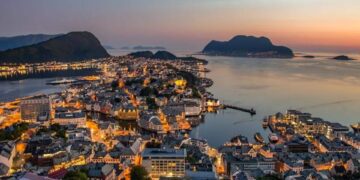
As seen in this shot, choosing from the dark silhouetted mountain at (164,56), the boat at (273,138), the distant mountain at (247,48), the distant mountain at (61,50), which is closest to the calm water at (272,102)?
the boat at (273,138)

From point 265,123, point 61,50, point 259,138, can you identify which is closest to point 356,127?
point 265,123

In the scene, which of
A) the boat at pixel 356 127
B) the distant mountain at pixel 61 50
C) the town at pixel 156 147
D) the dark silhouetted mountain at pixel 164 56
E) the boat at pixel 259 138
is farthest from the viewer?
the dark silhouetted mountain at pixel 164 56

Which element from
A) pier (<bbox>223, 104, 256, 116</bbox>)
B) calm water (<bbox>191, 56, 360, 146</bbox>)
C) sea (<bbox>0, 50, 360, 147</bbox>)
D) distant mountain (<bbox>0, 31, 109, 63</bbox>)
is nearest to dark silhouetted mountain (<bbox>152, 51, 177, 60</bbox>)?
distant mountain (<bbox>0, 31, 109, 63</bbox>)

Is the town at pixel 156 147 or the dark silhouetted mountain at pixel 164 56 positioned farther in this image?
the dark silhouetted mountain at pixel 164 56

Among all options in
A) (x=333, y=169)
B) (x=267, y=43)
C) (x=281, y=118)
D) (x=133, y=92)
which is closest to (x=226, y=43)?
(x=267, y=43)

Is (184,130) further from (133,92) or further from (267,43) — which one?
(267,43)

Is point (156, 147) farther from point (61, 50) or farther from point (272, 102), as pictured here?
point (61, 50)

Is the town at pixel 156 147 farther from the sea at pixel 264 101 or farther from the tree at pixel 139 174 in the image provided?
the sea at pixel 264 101
